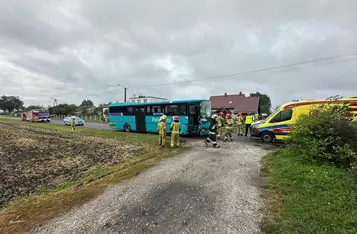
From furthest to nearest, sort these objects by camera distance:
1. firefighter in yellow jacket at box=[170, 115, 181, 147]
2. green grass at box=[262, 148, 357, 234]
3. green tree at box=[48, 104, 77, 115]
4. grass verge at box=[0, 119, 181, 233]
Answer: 1. green tree at box=[48, 104, 77, 115]
2. firefighter in yellow jacket at box=[170, 115, 181, 147]
3. grass verge at box=[0, 119, 181, 233]
4. green grass at box=[262, 148, 357, 234]

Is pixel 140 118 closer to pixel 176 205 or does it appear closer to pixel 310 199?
pixel 176 205

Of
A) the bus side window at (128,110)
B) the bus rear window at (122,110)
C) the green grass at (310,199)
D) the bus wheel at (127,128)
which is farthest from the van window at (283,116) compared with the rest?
the bus wheel at (127,128)

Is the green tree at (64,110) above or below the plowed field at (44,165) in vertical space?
above

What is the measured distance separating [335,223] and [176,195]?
3.11 m

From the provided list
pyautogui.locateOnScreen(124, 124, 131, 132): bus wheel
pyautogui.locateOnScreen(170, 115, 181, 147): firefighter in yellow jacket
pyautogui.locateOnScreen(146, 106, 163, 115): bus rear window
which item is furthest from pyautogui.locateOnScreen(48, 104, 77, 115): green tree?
pyautogui.locateOnScreen(170, 115, 181, 147): firefighter in yellow jacket

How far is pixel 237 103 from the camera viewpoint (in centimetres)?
4728

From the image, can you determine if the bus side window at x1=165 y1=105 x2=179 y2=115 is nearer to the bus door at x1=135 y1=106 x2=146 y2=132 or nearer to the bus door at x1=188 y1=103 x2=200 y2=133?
the bus door at x1=188 y1=103 x2=200 y2=133

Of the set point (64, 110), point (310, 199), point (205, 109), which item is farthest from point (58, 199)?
point (64, 110)

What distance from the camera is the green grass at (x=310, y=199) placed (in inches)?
134

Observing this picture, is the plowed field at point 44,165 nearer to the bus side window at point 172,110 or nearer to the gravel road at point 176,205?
the gravel road at point 176,205

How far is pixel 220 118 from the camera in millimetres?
12961

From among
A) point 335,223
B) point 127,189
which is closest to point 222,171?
point 127,189

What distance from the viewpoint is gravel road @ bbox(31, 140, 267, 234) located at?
3.66 meters

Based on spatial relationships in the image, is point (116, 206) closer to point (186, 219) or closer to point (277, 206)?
point (186, 219)
